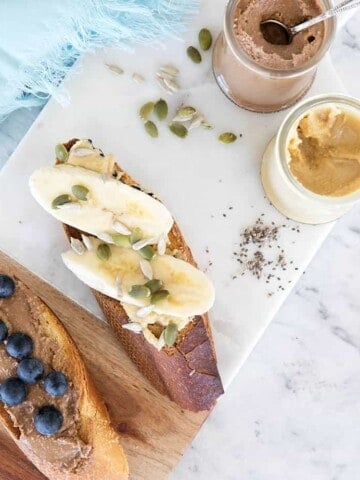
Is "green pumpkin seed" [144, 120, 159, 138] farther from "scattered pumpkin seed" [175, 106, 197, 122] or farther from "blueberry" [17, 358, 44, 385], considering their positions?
"blueberry" [17, 358, 44, 385]

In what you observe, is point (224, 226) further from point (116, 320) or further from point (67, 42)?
point (67, 42)

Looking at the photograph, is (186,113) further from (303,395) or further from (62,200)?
(303,395)

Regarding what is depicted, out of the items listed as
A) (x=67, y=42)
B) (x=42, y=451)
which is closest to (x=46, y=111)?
(x=67, y=42)

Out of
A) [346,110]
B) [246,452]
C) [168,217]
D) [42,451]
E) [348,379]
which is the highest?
[346,110]

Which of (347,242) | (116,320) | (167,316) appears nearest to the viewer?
(167,316)

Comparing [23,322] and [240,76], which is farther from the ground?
[240,76]

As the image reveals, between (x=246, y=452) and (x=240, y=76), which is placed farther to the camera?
(x=246, y=452)

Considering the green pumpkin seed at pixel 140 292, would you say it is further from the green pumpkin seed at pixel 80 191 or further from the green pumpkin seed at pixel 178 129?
the green pumpkin seed at pixel 178 129
